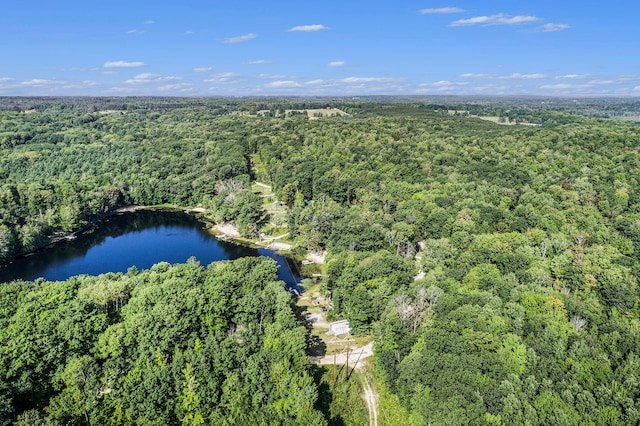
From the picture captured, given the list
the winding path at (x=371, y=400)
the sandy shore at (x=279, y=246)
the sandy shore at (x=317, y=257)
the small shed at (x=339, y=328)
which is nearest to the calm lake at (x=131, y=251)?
the sandy shore at (x=279, y=246)

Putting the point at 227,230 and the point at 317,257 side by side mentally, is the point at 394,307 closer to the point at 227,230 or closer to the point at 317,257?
the point at 317,257

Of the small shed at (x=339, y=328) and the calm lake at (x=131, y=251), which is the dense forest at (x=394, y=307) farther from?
the calm lake at (x=131, y=251)

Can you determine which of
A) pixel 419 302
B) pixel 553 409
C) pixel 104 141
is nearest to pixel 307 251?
pixel 419 302

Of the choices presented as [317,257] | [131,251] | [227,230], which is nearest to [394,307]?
[317,257]

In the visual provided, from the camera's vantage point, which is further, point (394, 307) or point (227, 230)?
point (227, 230)

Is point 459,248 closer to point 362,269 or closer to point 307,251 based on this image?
point 362,269

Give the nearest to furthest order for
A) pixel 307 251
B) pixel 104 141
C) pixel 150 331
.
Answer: pixel 150 331, pixel 307 251, pixel 104 141
